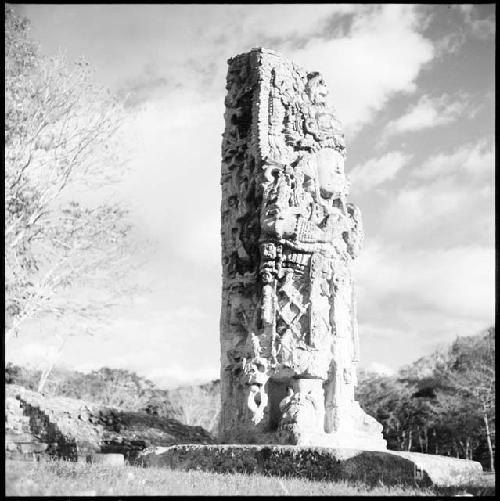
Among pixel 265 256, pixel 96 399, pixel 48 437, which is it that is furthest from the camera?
pixel 96 399

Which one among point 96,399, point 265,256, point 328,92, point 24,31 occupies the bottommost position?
point 96,399

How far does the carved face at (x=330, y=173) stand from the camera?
10.7 meters

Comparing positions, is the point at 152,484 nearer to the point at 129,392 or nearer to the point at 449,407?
the point at 449,407

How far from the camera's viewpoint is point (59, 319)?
13.2 meters

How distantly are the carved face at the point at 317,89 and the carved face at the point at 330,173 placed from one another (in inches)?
40.4

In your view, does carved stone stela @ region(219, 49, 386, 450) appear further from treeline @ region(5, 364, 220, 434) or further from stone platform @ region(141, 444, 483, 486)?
treeline @ region(5, 364, 220, 434)

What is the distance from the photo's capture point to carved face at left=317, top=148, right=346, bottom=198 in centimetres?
1067

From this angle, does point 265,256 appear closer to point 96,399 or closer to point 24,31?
point 24,31

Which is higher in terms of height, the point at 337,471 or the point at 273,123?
the point at 273,123

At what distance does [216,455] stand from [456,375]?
70.6 ft

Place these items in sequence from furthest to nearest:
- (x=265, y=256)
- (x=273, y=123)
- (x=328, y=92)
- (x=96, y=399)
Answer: (x=96, y=399)
(x=328, y=92)
(x=273, y=123)
(x=265, y=256)

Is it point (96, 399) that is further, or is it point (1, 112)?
point (96, 399)

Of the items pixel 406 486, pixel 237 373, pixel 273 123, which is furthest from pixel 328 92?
pixel 406 486

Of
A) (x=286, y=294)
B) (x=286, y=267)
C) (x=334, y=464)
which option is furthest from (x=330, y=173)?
(x=334, y=464)
